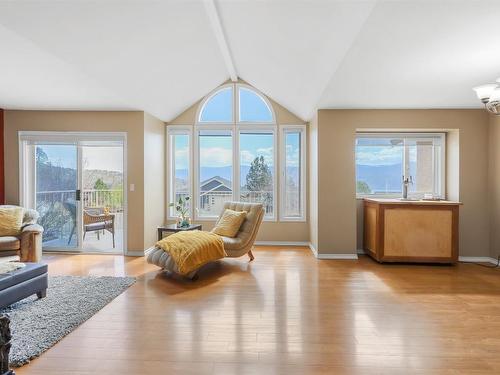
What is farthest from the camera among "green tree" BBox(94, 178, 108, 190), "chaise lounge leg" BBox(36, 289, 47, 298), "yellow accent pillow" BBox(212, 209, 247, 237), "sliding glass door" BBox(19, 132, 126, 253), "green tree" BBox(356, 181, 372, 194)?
"green tree" BBox(94, 178, 108, 190)

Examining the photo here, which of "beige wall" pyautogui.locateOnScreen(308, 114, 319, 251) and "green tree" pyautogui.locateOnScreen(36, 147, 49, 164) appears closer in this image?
"beige wall" pyautogui.locateOnScreen(308, 114, 319, 251)

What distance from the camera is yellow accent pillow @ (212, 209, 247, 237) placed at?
4707 mm

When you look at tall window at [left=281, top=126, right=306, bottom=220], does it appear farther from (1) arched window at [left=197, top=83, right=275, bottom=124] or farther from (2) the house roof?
(2) the house roof

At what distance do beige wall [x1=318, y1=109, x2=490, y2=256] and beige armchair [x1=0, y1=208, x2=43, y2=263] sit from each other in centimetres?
410

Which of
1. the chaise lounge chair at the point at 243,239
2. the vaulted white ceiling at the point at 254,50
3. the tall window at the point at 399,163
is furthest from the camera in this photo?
the tall window at the point at 399,163

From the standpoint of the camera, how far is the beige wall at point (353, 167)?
4969mm

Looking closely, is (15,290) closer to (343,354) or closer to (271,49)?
(343,354)

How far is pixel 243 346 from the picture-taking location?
2.35 metres

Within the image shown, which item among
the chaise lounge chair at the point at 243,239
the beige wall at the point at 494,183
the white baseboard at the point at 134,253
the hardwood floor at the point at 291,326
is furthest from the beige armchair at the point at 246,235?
the beige wall at the point at 494,183

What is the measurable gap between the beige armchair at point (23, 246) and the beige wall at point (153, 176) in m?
1.50

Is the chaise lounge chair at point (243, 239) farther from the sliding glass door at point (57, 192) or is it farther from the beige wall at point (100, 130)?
the sliding glass door at point (57, 192)

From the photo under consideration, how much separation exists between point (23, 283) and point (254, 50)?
Answer: 3.75 meters

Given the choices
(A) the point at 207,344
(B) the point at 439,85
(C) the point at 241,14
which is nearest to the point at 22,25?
(C) the point at 241,14

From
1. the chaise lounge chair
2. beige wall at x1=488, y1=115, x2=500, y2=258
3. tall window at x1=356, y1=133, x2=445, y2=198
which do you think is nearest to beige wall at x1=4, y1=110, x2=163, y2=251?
the chaise lounge chair
